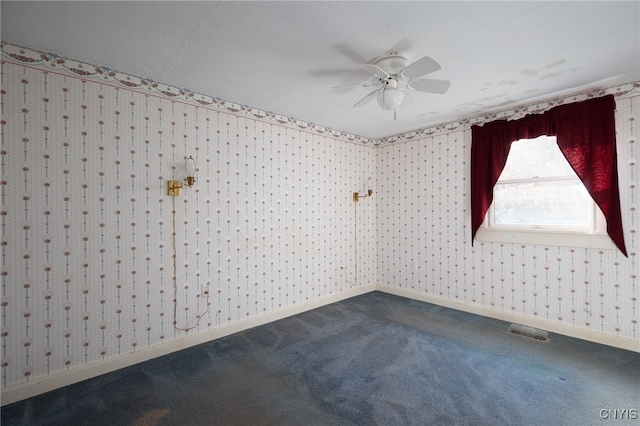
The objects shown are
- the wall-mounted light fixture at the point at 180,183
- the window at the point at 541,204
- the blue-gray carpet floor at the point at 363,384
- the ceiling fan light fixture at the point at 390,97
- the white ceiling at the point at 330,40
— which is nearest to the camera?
the white ceiling at the point at 330,40

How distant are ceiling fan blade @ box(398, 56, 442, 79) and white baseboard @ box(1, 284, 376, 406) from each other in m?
2.94

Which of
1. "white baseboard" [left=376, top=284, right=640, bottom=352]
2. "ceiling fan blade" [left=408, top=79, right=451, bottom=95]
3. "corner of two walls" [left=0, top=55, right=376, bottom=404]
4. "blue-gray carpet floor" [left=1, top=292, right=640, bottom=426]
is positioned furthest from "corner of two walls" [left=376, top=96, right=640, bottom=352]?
"ceiling fan blade" [left=408, top=79, right=451, bottom=95]

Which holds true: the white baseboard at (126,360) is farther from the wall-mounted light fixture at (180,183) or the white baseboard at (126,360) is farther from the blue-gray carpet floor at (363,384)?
the wall-mounted light fixture at (180,183)

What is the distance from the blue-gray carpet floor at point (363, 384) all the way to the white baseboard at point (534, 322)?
112mm

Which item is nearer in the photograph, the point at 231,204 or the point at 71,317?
the point at 71,317

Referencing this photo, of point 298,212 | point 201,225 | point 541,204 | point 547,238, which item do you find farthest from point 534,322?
point 201,225

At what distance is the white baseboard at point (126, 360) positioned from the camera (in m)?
2.10

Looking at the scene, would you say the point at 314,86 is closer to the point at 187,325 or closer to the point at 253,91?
the point at 253,91

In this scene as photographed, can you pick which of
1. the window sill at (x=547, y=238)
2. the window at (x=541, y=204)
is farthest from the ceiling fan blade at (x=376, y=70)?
the window sill at (x=547, y=238)

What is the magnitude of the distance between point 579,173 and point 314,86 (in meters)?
2.84

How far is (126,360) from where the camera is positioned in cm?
252

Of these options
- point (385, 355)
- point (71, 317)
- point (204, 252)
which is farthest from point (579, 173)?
point (71, 317)

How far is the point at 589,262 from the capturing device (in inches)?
118

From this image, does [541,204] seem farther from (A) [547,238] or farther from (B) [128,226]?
(B) [128,226]
